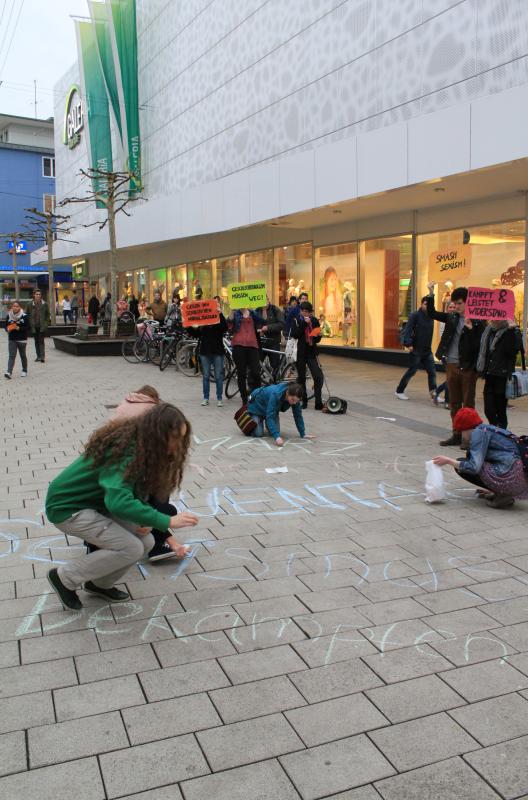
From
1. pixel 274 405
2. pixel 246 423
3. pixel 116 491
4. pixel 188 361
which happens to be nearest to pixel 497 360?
pixel 274 405

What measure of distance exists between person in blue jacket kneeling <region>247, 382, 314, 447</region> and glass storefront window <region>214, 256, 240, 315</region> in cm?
1641

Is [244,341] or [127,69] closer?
[244,341]

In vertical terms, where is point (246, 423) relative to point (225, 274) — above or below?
below

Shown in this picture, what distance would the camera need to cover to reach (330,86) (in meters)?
16.4

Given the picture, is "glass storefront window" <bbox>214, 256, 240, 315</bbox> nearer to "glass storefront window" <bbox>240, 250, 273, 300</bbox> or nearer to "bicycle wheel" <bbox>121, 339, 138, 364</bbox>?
"glass storefront window" <bbox>240, 250, 273, 300</bbox>

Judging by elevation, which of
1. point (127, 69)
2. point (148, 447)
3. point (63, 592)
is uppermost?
point (127, 69)

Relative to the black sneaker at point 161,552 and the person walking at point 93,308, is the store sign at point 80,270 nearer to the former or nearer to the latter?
the person walking at point 93,308

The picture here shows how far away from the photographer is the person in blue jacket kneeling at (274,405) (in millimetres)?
7854

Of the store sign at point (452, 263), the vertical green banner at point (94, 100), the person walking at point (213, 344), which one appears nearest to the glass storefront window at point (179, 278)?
the vertical green banner at point (94, 100)

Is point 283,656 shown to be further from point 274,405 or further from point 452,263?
point 452,263

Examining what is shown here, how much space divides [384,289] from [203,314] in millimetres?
8318

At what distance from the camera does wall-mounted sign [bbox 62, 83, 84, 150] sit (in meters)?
38.1

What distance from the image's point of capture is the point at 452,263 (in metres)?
10.1

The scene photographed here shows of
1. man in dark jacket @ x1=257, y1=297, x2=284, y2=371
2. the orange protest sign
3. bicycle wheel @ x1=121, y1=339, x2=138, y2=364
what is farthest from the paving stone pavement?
bicycle wheel @ x1=121, y1=339, x2=138, y2=364
